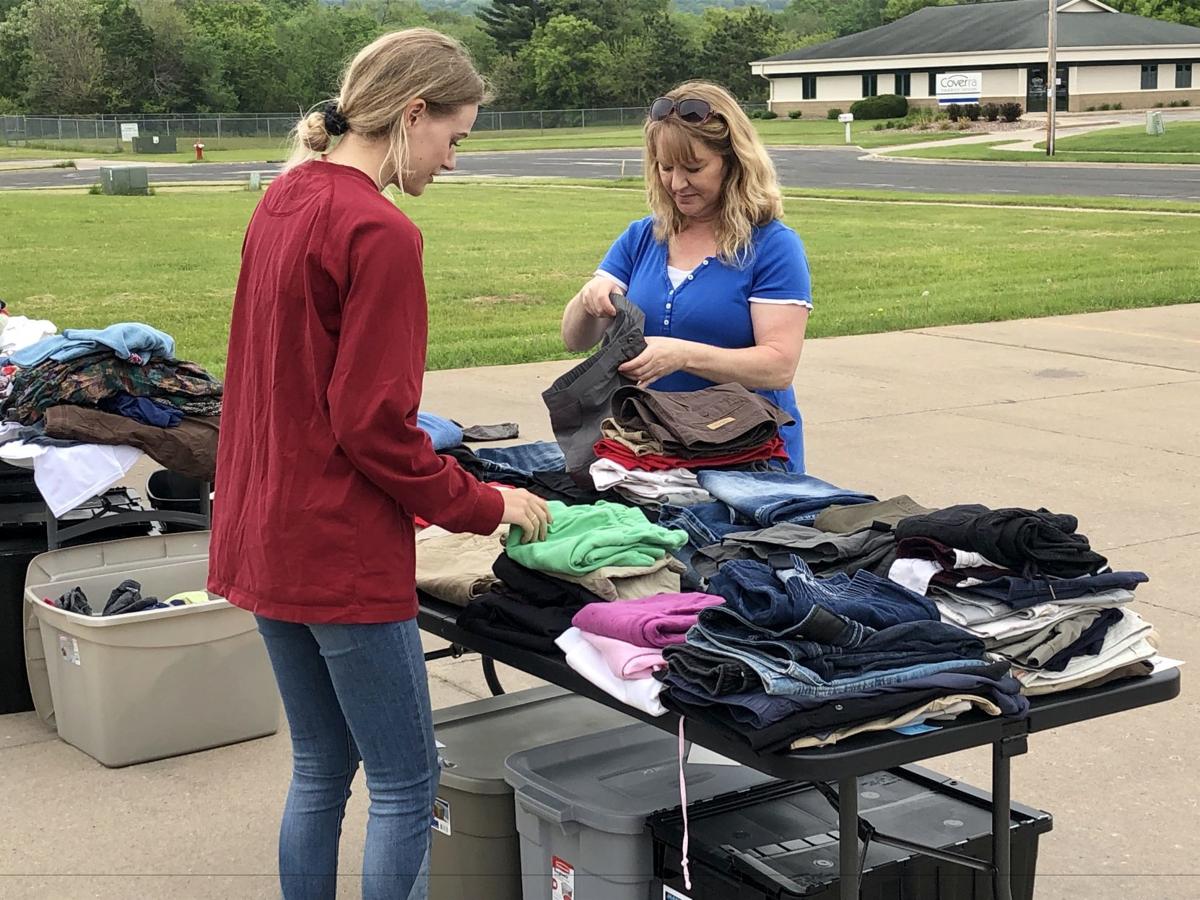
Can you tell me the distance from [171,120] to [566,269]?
5961 centimetres

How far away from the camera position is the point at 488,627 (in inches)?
125

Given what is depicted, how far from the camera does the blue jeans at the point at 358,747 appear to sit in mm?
2807

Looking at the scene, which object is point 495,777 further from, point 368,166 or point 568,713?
point 368,166

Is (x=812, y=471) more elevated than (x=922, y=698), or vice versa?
(x=922, y=698)

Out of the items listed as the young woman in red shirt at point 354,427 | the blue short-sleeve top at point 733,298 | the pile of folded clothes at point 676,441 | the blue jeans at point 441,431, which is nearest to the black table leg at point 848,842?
the young woman in red shirt at point 354,427

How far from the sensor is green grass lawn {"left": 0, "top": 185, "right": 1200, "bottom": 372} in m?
13.9

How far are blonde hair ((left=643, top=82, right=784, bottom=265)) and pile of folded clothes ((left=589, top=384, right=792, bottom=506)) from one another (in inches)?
19.9

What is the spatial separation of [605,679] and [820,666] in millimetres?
460

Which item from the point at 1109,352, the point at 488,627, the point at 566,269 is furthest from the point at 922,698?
the point at 566,269

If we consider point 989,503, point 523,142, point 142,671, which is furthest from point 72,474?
point 523,142

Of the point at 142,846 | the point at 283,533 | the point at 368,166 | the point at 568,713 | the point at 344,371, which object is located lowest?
the point at 142,846

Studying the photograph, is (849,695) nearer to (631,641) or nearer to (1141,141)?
(631,641)

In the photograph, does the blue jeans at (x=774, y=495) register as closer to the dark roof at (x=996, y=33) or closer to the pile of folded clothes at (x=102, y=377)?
the pile of folded clothes at (x=102, y=377)

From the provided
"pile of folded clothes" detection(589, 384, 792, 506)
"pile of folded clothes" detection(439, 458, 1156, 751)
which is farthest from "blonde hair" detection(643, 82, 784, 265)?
"pile of folded clothes" detection(439, 458, 1156, 751)
